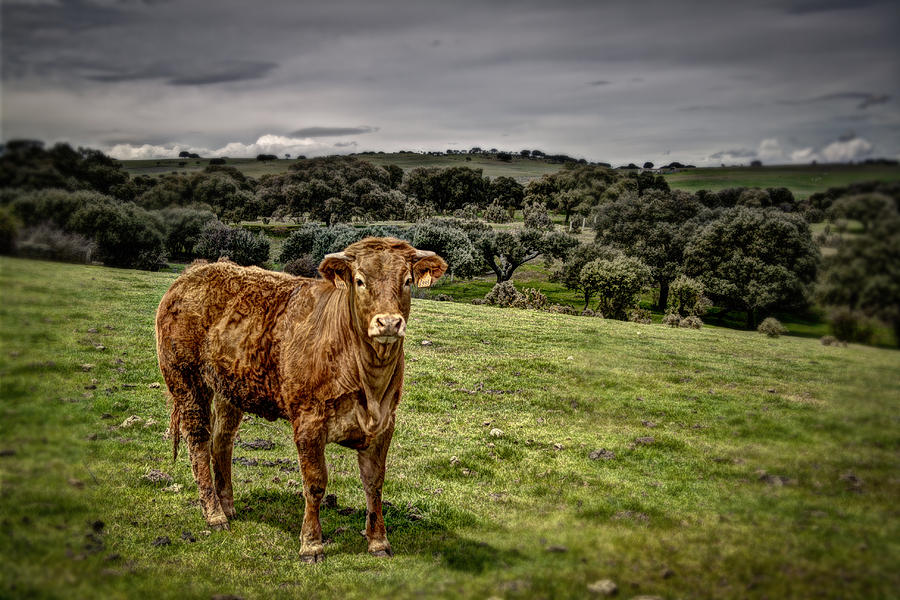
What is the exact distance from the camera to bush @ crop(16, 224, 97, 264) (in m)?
4.30

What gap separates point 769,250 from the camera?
25.6ft

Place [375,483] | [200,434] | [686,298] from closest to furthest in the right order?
[375,483] → [200,434] → [686,298]

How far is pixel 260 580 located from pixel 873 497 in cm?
595

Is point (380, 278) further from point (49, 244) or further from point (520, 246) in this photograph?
point (520, 246)

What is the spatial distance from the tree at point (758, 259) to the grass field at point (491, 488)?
0.84 metres

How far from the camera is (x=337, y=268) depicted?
6.11 m

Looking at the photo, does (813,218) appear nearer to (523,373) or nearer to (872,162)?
(872,162)

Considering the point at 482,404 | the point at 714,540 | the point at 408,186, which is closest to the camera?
the point at 714,540

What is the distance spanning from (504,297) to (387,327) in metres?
36.8

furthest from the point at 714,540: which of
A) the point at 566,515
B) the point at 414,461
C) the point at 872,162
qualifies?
the point at 414,461

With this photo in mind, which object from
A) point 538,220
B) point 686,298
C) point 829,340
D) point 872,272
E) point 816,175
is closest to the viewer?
point 872,272

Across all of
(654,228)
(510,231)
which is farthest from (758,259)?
(510,231)

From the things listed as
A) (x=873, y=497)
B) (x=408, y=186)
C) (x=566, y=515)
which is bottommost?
(x=566, y=515)

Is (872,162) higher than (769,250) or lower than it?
higher
